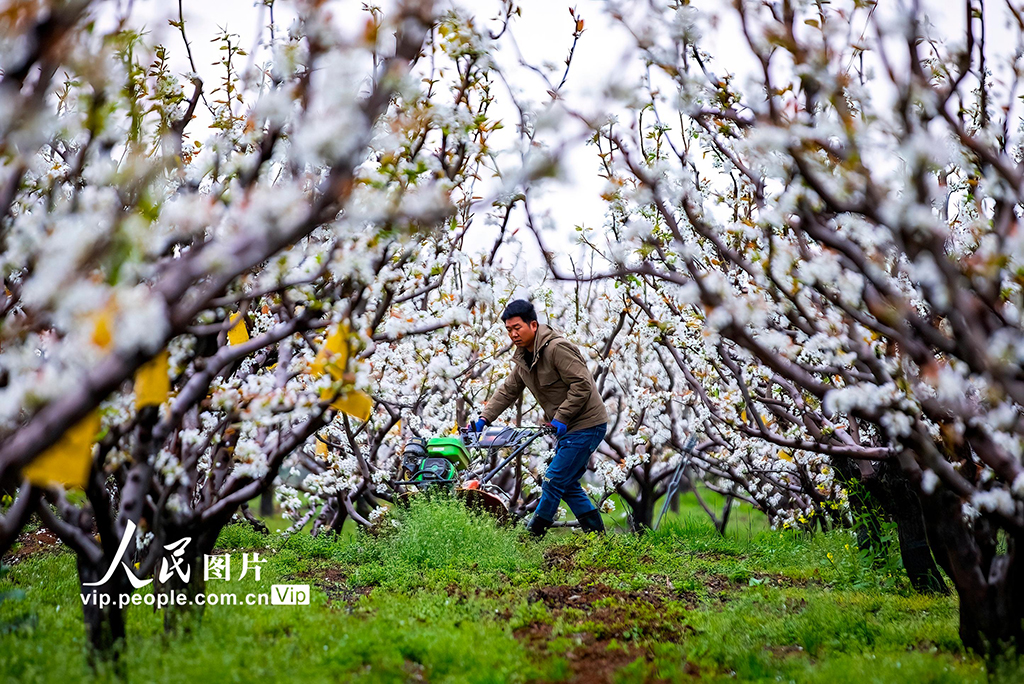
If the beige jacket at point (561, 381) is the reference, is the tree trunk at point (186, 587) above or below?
below

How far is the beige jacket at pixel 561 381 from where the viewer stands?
6441 millimetres

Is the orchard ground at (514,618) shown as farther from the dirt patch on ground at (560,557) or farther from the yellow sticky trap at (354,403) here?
the yellow sticky trap at (354,403)

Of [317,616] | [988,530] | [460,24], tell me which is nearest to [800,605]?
[988,530]

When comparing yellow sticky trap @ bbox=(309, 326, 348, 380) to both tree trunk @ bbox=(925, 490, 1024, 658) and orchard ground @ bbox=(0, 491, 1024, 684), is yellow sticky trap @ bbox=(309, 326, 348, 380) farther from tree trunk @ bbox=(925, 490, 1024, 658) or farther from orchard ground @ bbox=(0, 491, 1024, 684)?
tree trunk @ bbox=(925, 490, 1024, 658)

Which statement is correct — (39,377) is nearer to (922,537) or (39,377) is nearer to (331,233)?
(331,233)

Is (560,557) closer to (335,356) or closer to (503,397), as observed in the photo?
(503,397)

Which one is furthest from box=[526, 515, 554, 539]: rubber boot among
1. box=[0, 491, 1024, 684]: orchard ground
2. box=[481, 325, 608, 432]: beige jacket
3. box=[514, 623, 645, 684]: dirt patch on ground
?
box=[514, 623, 645, 684]: dirt patch on ground

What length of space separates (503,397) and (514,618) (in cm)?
290

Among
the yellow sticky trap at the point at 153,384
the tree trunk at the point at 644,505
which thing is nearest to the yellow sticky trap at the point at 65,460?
the yellow sticky trap at the point at 153,384

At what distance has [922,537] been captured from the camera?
496cm

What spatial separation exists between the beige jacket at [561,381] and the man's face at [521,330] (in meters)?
0.07

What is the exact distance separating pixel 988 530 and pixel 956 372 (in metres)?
0.83

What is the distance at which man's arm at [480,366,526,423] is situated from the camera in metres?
6.98

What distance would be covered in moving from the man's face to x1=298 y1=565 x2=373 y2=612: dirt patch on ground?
2362mm
